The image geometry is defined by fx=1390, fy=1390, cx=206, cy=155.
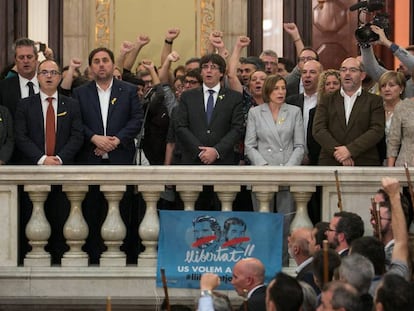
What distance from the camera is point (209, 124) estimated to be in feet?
39.1

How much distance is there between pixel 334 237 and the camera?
951 centimetres

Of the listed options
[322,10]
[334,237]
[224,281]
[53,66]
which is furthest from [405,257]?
[322,10]

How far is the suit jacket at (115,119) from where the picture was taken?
38.7 feet

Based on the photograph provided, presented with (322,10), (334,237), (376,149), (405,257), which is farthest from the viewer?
(322,10)

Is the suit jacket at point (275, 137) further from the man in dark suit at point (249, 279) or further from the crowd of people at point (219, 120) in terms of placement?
the man in dark suit at point (249, 279)

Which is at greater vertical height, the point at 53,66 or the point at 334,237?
the point at 53,66

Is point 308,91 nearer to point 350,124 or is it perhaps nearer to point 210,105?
point 350,124

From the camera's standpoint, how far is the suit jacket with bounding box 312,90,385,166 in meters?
11.6

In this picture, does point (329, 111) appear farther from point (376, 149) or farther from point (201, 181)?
point (201, 181)

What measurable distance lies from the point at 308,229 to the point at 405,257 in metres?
1.23

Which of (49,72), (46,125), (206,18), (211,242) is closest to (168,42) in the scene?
(206,18)

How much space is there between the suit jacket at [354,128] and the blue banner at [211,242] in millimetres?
1115

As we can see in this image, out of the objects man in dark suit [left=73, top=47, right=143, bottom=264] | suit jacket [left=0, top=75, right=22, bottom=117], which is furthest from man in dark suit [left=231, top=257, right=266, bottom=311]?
suit jacket [left=0, top=75, right=22, bottom=117]

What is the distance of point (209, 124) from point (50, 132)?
136 cm
